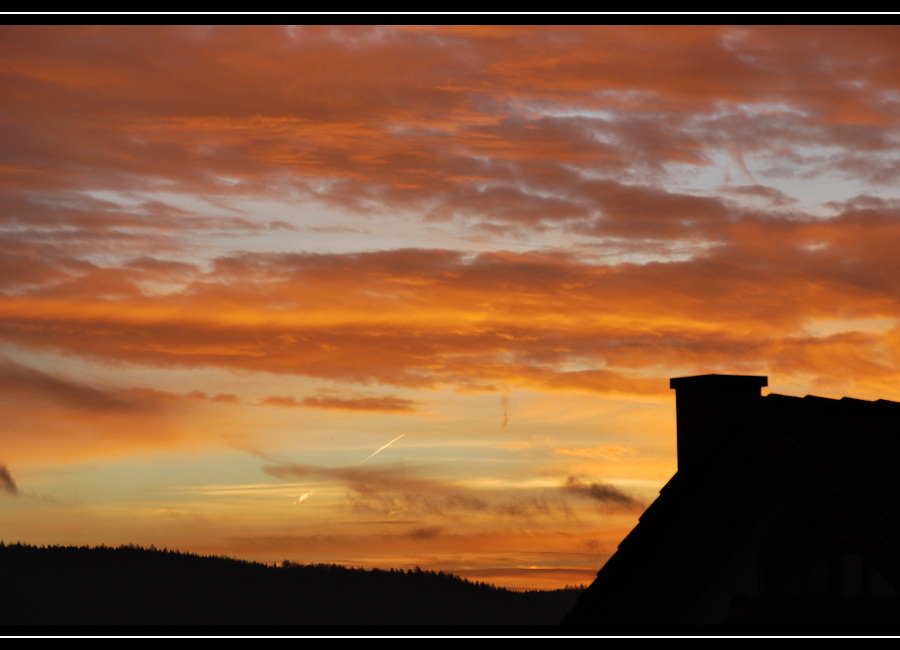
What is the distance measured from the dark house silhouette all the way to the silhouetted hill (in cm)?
10339

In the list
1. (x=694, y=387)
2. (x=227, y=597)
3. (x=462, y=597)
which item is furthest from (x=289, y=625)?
(x=694, y=387)

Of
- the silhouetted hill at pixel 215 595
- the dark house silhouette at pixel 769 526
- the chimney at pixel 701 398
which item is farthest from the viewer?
the silhouetted hill at pixel 215 595

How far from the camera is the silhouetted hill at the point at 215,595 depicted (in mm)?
111438

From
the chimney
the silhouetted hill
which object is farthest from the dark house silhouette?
the silhouetted hill

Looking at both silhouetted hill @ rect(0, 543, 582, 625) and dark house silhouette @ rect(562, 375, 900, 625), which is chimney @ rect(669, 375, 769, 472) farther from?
silhouetted hill @ rect(0, 543, 582, 625)

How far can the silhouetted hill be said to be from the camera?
11144cm

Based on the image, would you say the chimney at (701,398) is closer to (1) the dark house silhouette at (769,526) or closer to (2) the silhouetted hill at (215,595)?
(1) the dark house silhouette at (769,526)

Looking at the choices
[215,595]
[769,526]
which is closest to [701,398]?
[769,526]

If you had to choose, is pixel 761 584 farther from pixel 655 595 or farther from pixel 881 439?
pixel 881 439

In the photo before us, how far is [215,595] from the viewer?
12119 cm

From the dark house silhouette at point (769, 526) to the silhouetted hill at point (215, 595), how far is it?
103 m

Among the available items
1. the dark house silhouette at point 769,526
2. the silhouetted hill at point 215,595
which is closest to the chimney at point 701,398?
the dark house silhouette at point 769,526

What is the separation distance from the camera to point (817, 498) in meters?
12.5
